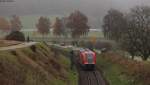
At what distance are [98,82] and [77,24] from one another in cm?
7517

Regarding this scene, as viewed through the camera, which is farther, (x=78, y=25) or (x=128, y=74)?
(x=78, y=25)

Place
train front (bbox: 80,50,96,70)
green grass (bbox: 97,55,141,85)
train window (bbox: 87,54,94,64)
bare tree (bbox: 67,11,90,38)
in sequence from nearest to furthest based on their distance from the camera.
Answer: green grass (bbox: 97,55,141,85) → train front (bbox: 80,50,96,70) → train window (bbox: 87,54,94,64) → bare tree (bbox: 67,11,90,38)

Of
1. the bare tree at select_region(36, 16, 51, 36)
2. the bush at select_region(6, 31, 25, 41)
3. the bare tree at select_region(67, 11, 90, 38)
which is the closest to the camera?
the bush at select_region(6, 31, 25, 41)

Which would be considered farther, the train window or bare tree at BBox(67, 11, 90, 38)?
bare tree at BBox(67, 11, 90, 38)

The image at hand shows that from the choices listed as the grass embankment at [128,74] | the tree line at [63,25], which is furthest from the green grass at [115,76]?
the tree line at [63,25]

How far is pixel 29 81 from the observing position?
25.8 meters

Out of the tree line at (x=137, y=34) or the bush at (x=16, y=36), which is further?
the tree line at (x=137, y=34)

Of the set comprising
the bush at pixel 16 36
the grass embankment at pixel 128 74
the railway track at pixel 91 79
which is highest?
the bush at pixel 16 36

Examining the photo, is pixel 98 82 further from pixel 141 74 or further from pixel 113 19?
pixel 113 19

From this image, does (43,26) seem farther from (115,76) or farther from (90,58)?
(115,76)

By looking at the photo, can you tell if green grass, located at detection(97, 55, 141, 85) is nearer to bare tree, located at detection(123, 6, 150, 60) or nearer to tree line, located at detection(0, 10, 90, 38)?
bare tree, located at detection(123, 6, 150, 60)

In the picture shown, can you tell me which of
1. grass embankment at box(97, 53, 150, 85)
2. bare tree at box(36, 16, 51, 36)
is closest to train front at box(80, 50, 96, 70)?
grass embankment at box(97, 53, 150, 85)

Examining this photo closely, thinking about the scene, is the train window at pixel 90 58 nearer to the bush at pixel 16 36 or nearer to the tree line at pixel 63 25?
the bush at pixel 16 36

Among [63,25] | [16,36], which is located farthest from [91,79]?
[63,25]
